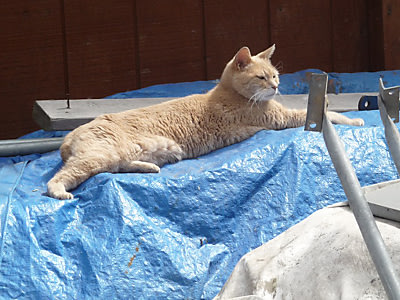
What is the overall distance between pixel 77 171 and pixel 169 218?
597 millimetres

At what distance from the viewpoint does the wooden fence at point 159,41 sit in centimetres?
521

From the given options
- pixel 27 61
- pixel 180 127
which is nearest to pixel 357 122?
pixel 180 127

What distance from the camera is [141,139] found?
3621 mm

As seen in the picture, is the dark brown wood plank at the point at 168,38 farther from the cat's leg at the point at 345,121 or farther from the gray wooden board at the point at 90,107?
the cat's leg at the point at 345,121

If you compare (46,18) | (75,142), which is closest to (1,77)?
(46,18)

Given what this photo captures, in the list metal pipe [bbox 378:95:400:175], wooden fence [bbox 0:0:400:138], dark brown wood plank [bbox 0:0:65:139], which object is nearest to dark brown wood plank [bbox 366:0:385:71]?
wooden fence [bbox 0:0:400:138]

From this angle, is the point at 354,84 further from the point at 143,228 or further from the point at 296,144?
the point at 143,228

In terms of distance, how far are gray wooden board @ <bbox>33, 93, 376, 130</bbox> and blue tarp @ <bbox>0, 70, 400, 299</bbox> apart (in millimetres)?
597

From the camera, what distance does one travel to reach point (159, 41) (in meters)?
5.45

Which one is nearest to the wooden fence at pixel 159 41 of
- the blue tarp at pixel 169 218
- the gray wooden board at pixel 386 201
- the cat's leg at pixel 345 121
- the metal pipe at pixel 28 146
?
the metal pipe at pixel 28 146

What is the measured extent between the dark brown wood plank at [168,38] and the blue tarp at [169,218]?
2078mm

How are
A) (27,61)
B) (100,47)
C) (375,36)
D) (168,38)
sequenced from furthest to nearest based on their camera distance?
(375,36) < (168,38) < (100,47) < (27,61)

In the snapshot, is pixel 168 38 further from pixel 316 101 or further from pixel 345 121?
pixel 316 101

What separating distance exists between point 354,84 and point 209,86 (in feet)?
3.84
